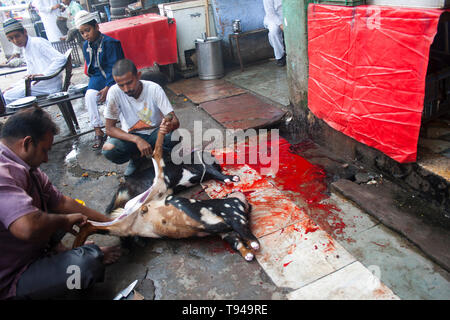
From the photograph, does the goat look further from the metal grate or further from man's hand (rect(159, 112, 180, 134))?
the metal grate

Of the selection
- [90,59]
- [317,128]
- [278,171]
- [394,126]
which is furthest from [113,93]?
[394,126]

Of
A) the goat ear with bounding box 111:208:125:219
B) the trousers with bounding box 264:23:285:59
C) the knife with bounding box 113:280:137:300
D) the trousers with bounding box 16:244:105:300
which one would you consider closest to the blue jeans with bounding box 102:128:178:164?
the goat ear with bounding box 111:208:125:219

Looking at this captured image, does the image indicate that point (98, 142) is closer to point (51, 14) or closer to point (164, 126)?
point (164, 126)

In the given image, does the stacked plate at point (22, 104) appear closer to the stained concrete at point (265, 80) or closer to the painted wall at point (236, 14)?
the stained concrete at point (265, 80)

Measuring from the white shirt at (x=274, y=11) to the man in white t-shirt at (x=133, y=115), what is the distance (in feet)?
15.7

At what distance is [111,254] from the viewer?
2.95 meters

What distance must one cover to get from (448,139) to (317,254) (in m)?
1.97

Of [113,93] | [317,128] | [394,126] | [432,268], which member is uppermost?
[113,93]

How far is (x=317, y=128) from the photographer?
448cm

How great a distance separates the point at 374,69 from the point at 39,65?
5671 millimetres

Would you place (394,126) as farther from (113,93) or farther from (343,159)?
(113,93)

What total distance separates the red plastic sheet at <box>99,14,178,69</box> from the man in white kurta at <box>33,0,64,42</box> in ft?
18.2

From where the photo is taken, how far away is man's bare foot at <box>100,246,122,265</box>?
2.91 m

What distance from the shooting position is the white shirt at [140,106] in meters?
3.97
